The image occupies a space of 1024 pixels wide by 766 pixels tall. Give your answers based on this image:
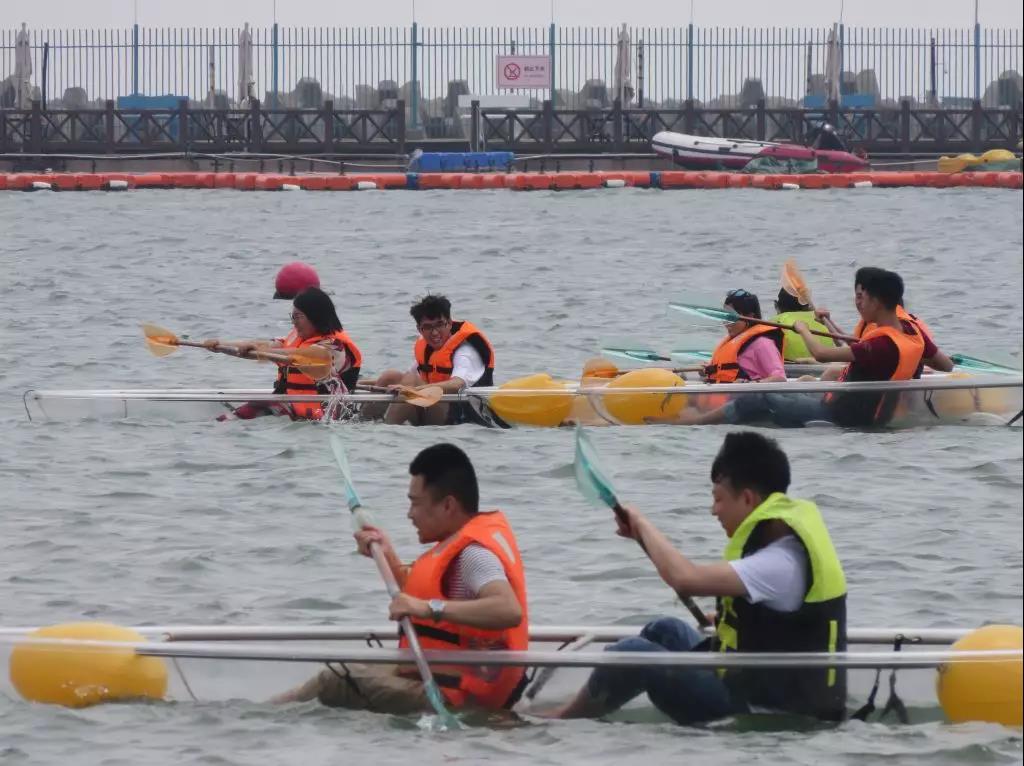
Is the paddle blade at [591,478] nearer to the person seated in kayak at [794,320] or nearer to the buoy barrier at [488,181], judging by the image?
the person seated in kayak at [794,320]

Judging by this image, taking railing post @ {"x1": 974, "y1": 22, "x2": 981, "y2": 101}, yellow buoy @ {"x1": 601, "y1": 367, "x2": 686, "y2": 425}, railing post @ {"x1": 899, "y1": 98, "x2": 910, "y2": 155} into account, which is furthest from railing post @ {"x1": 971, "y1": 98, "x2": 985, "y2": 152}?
yellow buoy @ {"x1": 601, "y1": 367, "x2": 686, "y2": 425}

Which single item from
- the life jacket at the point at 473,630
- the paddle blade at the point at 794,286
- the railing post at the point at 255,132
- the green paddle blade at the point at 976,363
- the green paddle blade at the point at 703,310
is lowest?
the life jacket at the point at 473,630

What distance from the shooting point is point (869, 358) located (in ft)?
38.5

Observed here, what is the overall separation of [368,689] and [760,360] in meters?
5.98

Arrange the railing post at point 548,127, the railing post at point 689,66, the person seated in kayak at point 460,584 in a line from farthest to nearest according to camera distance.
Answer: the railing post at point 689,66 < the railing post at point 548,127 < the person seated in kayak at point 460,584

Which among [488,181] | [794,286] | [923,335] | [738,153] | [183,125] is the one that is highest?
[183,125]

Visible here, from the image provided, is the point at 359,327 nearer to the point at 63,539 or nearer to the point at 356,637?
the point at 63,539

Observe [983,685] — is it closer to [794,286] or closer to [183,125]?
[794,286]

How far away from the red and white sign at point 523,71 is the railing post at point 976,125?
30.4ft

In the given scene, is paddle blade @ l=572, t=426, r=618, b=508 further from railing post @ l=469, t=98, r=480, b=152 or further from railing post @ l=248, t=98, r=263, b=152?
railing post @ l=248, t=98, r=263, b=152

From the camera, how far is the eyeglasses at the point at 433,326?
1202 centimetres

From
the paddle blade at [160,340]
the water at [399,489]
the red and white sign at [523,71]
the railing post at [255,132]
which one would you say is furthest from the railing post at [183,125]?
the paddle blade at [160,340]

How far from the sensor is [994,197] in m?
36.7

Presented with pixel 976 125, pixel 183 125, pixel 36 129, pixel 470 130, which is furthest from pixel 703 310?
pixel 976 125
